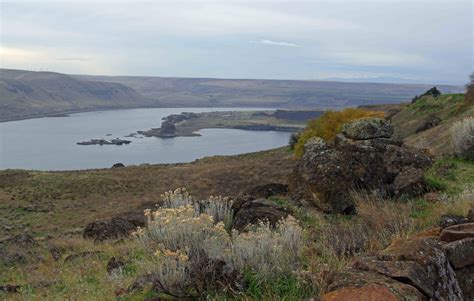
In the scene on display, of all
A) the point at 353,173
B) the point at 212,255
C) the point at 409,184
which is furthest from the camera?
the point at 353,173

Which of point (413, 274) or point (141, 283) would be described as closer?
point (413, 274)

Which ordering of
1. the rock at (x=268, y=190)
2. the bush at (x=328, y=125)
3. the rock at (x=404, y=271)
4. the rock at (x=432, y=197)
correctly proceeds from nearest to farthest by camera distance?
the rock at (x=404, y=271), the rock at (x=432, y=197), the rock at (x=268, y=190), the bush at (x=328, y=125)

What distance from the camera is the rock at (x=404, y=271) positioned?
3428 millimetres

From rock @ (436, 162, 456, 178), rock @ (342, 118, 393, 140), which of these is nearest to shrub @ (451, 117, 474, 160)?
rock @ (436, 162, 456, 178)

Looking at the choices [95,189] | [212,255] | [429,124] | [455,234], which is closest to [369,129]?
[455,234]

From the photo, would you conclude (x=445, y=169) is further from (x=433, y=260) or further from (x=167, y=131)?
(x=167, y=131)

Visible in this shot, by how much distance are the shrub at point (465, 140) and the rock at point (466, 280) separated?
10825mm

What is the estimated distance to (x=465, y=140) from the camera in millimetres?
14180

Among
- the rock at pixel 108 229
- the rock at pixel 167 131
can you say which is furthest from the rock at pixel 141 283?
the rock at pixel 167 131

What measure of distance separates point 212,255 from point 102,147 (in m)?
108

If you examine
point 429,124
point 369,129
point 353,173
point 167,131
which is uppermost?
point 369,129

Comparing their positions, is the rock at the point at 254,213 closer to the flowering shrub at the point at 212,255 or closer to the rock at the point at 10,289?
the flowering shrub at the point at 212,255

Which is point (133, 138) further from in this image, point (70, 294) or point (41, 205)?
point (70, 294)

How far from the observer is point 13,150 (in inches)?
3984
